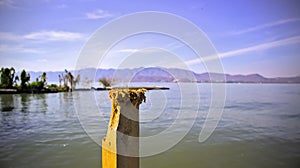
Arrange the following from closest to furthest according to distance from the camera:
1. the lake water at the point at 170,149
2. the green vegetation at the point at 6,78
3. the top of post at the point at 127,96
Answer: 1. the top of post at the point at 127,96
2. the lake water at the point at 170,149
3. the green vegetation at the point at 6,78

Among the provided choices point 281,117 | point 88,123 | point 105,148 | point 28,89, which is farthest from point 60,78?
point 105,148

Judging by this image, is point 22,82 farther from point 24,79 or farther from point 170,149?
point 170,149

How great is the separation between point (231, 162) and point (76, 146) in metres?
4.76

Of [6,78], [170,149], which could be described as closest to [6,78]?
[6,78]

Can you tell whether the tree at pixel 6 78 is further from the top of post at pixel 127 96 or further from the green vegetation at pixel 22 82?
the top of post at pixel 127 96

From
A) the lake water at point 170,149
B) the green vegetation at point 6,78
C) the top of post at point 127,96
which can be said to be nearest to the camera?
the top of post at point 127,96

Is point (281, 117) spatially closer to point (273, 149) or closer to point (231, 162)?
point (273, 149)

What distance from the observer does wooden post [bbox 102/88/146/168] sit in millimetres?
1826

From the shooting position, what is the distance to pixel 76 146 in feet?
23.2

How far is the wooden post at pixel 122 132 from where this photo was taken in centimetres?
183

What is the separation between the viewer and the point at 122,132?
1.85 m

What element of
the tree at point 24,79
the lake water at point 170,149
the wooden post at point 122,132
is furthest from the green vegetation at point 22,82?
the wooden post at point 122,132

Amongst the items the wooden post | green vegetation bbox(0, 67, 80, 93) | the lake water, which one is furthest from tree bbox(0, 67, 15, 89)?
the wooden post

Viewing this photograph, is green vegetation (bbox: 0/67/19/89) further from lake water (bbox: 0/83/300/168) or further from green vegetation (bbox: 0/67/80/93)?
lake water (bbox: 0/83/300/168)
